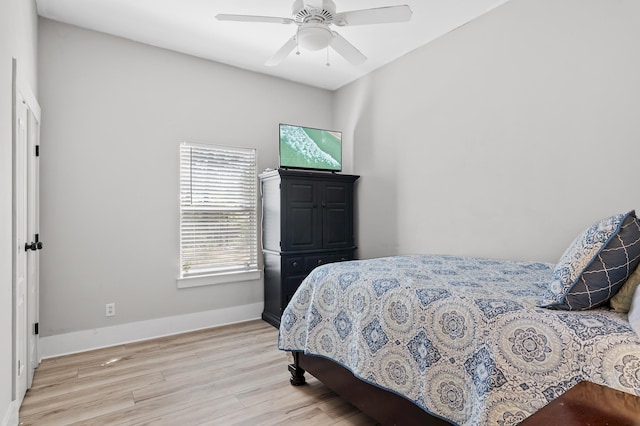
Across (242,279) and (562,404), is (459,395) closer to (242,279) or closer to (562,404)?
(562,404)

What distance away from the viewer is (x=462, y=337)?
4.81ft

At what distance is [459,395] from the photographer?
1.43m

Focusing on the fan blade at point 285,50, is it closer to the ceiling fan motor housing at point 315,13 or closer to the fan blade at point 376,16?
the ceiling fan motor housing at point 315,13

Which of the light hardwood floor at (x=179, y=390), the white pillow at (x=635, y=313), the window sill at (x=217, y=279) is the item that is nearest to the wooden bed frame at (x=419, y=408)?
the light hardwood floor at (x=179, y=390)

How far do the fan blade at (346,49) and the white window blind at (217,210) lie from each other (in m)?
1.76

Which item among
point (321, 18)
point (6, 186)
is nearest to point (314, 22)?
point (321, 18)

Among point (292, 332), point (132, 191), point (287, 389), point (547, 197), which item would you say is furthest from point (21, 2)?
point (547, 197)

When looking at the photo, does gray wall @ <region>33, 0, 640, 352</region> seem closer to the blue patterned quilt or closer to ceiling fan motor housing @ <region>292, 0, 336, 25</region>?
the blue patterned quilt

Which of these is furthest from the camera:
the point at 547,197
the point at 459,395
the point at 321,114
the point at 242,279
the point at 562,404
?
the point at 321,114

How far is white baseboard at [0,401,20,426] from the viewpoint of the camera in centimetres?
176

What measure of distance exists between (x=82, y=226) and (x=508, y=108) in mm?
3818

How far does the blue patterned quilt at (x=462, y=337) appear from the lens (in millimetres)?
1197

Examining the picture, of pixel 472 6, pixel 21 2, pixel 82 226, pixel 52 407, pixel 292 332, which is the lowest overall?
pixel 52 407

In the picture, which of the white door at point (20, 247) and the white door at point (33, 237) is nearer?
the white door at point (20, 247)
